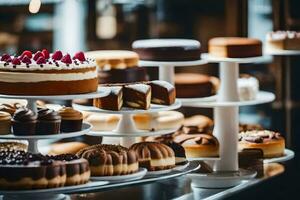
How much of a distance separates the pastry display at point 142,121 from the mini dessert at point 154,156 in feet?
1.08

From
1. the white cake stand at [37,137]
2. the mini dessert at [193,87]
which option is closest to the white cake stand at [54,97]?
the white cake stand at [37,137]

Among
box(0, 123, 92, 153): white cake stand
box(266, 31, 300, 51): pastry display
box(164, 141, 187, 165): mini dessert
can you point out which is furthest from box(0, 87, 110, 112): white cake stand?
box(266, 31, 300, 51): pastry display

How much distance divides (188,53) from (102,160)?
87cm

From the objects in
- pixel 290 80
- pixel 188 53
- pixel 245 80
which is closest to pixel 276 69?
pixel 290 80

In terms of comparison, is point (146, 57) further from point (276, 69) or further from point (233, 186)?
point (276, 69)

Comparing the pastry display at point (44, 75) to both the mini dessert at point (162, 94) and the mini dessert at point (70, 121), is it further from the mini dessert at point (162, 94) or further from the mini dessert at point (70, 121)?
the mini dessert at point (162, 94)

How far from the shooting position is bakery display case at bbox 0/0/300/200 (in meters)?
2.84

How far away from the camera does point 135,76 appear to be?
11.5 ft

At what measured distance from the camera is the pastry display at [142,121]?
3.51 m

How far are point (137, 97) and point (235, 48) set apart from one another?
621 mm

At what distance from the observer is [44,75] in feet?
9.52

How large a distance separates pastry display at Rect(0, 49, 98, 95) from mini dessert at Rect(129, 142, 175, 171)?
329 mm

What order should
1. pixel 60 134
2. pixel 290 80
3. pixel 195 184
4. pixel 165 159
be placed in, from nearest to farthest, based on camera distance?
1. pixel 60 134
2. pixel 165 159
3. pixel 195 184
4. pixel 290 80

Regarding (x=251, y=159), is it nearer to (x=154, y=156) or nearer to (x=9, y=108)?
(x=154, y=156)
